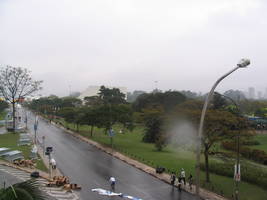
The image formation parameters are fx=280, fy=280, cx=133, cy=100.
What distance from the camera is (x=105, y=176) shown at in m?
26.1

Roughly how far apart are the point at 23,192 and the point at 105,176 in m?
22.7

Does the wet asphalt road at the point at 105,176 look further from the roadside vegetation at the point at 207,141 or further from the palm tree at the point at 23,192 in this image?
the palm tree at the point at 23,192

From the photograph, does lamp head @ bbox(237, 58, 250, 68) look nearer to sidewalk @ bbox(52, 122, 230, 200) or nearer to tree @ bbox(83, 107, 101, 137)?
sidewalk @ bbox(52, 122, 230, 200)

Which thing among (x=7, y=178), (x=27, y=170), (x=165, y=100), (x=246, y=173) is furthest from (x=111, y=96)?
(x=7, y=178)

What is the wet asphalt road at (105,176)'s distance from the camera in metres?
21.2

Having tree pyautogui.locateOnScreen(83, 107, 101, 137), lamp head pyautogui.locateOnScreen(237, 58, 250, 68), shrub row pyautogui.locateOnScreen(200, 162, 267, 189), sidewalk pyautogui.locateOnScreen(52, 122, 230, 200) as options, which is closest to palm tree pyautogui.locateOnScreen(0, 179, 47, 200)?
lamp head pyautogui.locateOnScreen(237, 58, 250, 68)

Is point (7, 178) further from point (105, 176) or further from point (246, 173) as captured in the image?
point (246, 173)

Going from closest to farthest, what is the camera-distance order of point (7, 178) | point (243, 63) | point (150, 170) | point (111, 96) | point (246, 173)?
1. point (243, 63)
2. point (7, 178)
3. point (246, 173)
4. point (150, 170)
5. point (111, 96)

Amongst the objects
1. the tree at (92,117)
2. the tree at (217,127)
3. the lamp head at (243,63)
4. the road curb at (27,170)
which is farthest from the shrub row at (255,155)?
the lamp head at (243,63)

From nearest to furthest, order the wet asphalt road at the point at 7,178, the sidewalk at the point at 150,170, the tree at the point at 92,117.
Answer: the sidewalk at the point at 150,170 < the wet asphalt road at the point at 7,178 < the tree at the point at 92,117

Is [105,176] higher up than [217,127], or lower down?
lower down

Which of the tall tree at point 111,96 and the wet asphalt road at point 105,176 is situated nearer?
the wet asphalt road at point 105,176

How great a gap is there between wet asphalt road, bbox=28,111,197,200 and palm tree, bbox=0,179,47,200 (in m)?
16.1

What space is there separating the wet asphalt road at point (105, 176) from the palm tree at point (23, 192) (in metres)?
16.1
